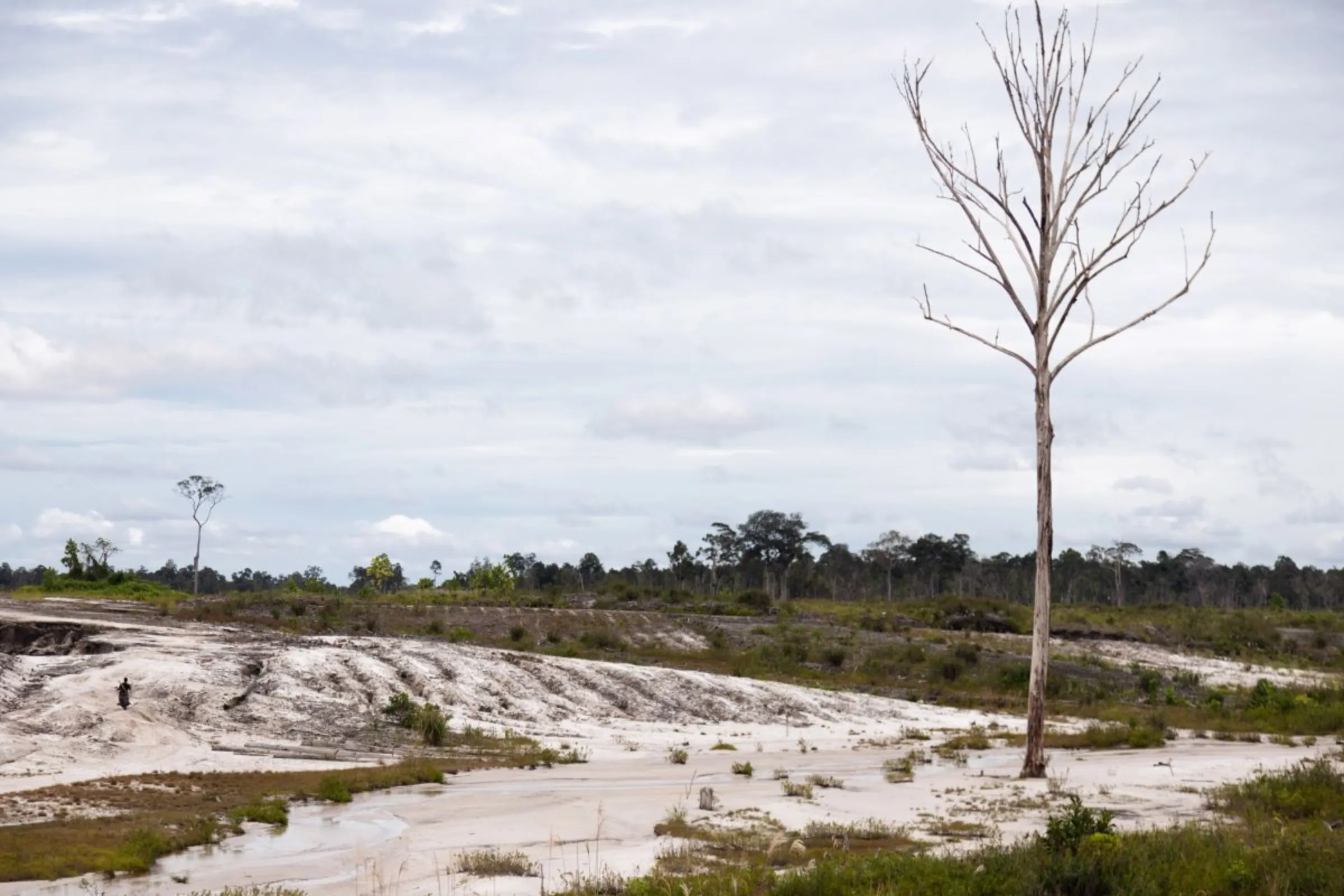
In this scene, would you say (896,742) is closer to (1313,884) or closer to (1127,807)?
(1127,807)

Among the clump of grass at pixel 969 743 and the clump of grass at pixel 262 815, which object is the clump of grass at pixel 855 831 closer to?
the clump of grass at pixel 262 815

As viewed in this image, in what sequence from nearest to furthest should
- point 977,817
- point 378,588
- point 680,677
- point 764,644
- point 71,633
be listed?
1. point 977,817
2. point 71,633
3. point 680,677
4. point 764,644
5. point 378,588

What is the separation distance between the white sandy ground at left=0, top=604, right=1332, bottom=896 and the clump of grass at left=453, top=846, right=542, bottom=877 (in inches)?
9.2

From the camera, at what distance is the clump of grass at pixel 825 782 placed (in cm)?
2369

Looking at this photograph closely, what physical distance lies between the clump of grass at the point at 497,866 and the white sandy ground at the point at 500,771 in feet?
0.77

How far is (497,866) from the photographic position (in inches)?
588

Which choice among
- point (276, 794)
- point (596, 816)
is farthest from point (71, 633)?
point (596, 816)

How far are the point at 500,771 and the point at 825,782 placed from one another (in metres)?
7.43

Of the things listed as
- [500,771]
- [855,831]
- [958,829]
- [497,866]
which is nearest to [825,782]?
[958,829]

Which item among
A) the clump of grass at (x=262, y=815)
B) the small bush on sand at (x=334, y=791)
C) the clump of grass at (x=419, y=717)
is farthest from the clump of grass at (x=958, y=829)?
the clump of grass at (x=419, y=717)

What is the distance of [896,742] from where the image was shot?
3472 centimetres

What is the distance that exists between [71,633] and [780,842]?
27.9 metres

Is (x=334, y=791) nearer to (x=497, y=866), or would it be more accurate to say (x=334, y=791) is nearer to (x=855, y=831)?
(x=497, y=866)

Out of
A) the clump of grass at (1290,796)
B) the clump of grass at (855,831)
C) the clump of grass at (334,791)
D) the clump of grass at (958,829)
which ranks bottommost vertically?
the clump of grass at (334,791)
